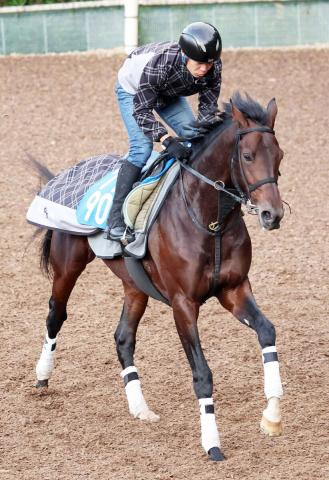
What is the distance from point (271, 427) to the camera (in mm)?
5746

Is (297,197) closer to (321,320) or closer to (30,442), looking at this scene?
(321,320)

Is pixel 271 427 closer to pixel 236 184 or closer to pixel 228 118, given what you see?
pixel 236 184

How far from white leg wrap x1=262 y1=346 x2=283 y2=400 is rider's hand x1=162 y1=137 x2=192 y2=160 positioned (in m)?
1.18

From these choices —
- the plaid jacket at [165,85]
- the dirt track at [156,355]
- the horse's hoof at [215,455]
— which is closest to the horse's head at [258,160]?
the plaid jacket at [165,85]

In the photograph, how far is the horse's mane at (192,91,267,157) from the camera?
5488 millimetres

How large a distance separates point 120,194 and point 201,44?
3.90 feet

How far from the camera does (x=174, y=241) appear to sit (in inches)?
233

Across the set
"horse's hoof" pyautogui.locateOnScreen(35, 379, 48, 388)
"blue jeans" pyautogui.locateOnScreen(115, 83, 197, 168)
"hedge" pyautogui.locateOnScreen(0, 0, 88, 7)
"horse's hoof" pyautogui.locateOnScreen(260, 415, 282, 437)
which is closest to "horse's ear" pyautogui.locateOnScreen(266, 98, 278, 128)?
"blue jeans" pyautogui.locateOnScreen(115, 83, 197, 168)

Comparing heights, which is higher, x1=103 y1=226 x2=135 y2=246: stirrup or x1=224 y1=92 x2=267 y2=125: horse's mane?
x1=224 y1=92 x2=267 y2=125: horse's mane

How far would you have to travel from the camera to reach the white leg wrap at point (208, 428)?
5727 mm

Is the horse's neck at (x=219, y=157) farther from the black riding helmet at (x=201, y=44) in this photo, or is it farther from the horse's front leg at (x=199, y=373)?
the horse's front leg at (x=199, y=373)

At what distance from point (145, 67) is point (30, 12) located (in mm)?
9792

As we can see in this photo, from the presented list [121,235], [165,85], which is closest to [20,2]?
[121,235]

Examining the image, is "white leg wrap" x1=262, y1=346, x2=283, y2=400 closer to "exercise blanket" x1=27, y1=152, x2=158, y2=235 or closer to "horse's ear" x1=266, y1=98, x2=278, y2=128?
"horse's ear" x1=266, y1=98, x2=278, y2=128
